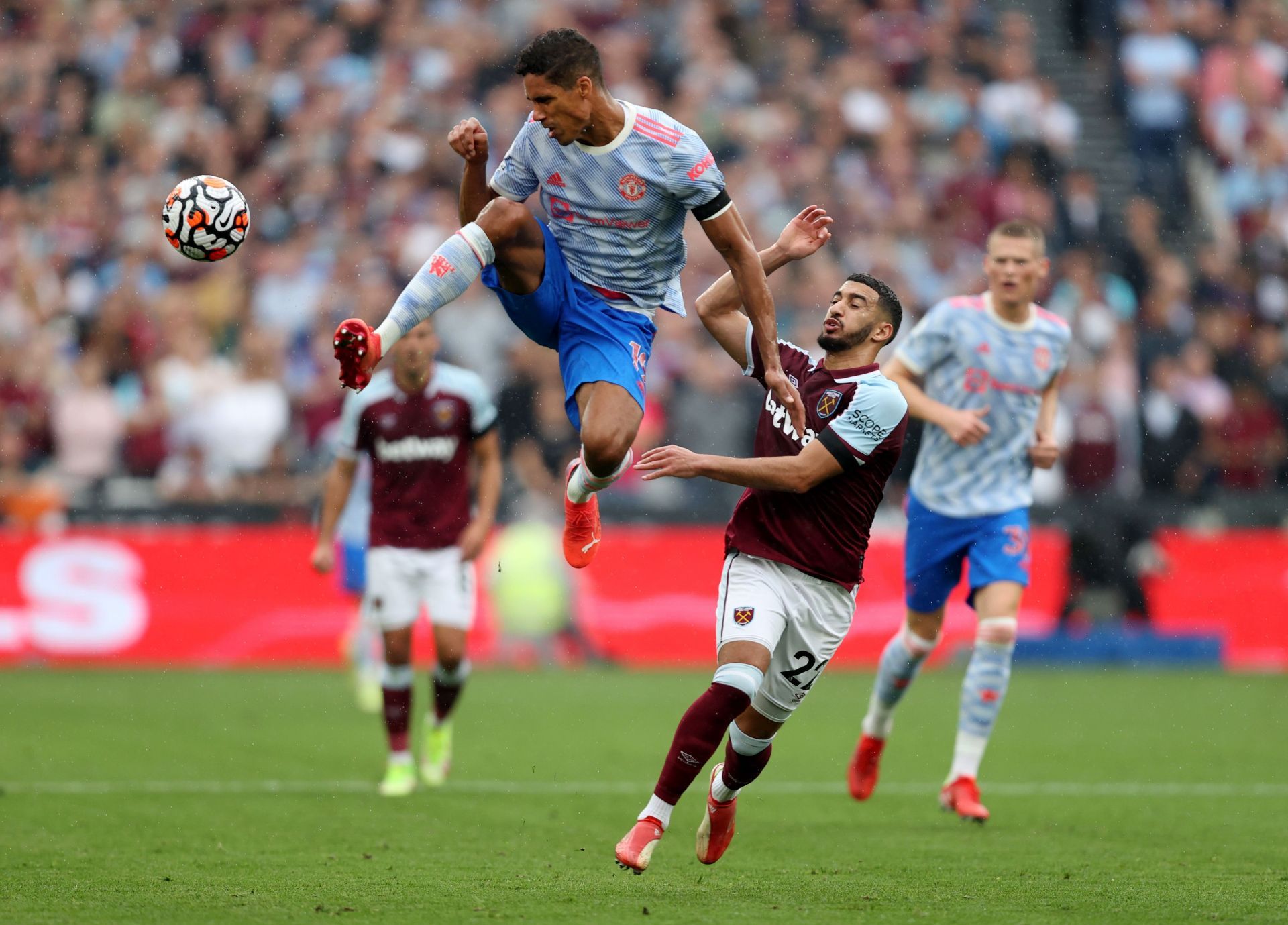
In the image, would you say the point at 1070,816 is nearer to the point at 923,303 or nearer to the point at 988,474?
the point at 988,474

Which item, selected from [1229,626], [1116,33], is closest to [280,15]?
[1116,33]

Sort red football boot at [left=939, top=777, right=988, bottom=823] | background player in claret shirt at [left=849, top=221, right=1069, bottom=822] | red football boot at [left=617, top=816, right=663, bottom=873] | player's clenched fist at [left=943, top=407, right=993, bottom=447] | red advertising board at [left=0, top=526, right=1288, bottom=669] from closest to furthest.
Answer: red football boot at [left=617, top=816, right=663, bottom=873] → red football boot at [left=939, top=777, right=988, bottom=823] → player's clenched fist at [left=943, top=407, right=993, bottom=447] → background player in claret shirt at [left=849, top=221, right=1069, bottom=822] → red advertising board at [left=0, top=526, right=1288, bottom=669]

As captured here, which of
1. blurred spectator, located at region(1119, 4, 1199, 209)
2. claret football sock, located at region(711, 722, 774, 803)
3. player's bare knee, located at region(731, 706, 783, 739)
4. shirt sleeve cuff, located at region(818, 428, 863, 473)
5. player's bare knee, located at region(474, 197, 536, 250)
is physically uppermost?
blurred spectator, located at region(1119, 4, 1199, 209)

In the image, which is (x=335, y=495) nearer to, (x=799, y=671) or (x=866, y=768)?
(x=866, y=768)

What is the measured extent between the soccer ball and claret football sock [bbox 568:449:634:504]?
1.78m

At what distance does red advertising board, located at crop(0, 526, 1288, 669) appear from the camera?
16.1 meters

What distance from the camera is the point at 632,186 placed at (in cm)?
728

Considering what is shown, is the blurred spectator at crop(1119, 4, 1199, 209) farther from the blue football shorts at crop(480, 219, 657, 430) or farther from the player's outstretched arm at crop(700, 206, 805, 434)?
the player's outstretched arm at crop(700, 206, 805, 434)

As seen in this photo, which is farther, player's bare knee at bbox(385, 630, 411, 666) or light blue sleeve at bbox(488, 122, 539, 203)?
player's bare knee at bbox(385, 630, 411, 666)

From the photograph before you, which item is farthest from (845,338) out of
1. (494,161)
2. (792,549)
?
(494,161)

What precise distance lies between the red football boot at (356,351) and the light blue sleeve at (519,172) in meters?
1.10

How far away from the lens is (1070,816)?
9102 mm

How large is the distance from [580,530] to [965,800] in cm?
249

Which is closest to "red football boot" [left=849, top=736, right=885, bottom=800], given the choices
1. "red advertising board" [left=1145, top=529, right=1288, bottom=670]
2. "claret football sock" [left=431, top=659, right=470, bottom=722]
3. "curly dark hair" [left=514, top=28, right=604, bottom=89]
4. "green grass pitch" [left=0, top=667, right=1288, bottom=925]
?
"green grass pitch" [left=0, top=667, right=1288, bottom=925]
